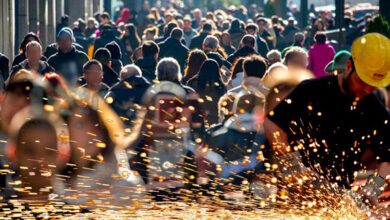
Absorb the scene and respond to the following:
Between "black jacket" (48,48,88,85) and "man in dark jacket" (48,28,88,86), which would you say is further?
"man in dark jacket" (48,28,88,86)

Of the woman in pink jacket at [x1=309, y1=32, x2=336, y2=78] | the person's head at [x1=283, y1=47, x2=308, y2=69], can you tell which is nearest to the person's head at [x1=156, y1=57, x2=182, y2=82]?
the person's head at [x1=283, y1=47, x2=308, y2=69]

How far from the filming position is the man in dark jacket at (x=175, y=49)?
20.4 meters

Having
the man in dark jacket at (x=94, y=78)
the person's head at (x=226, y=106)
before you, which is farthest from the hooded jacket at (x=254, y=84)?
the man in dark jacket at (x=94, y=78)

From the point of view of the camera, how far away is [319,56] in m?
19.1

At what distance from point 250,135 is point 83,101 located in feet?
5.83

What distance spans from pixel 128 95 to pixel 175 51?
9311mm

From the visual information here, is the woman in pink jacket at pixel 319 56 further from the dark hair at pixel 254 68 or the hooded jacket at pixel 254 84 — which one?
the hooded jacket at pixel 254 84

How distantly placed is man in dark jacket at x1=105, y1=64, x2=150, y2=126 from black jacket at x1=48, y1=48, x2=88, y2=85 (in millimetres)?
4713

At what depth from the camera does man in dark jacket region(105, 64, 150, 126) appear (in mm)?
10917

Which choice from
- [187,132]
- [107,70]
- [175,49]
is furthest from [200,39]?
[187,132]

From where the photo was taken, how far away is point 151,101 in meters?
10.8

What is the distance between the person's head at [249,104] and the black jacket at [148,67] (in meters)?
6.53

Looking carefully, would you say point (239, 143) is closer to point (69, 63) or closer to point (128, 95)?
point (128, 95)

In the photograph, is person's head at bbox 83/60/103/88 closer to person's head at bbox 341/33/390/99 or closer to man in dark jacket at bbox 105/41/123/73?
man in dark jacket at bbox 105/41/123/73
